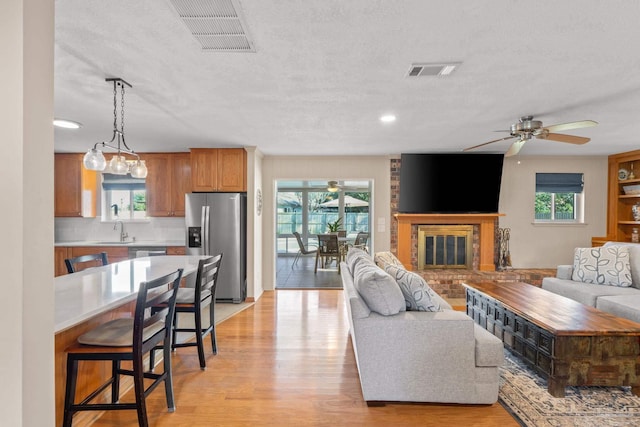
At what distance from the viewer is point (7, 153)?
2.74 ft

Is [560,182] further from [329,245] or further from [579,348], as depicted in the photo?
[329,245]

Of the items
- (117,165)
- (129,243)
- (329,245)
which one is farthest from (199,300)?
(329,245)

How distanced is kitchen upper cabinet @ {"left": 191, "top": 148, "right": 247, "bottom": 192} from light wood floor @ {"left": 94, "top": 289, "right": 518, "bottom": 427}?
2137mm

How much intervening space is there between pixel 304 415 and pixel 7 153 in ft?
6.97

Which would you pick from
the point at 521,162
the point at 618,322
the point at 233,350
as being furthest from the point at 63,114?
the point at 521,162

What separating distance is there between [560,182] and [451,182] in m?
2.04

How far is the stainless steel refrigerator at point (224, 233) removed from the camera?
482cm

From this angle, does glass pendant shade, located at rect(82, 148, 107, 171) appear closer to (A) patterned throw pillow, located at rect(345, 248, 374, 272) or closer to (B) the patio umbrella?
Answer: (A) patterned throw pillow, located at rect(345, 248, 374, 272)

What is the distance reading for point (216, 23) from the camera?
1731 millimetres

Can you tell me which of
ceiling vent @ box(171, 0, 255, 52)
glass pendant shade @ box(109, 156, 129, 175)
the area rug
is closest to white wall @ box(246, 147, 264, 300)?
glass pendant shade @ box(109, 156, 129, 175)

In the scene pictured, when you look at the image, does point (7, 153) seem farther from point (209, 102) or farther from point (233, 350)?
point (233, 350)

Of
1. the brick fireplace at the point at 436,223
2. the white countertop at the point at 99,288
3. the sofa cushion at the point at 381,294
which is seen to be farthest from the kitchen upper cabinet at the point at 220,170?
the sofa cushion at the point at 381,294

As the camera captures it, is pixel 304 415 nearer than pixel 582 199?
Yes

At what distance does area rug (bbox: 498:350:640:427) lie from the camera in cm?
210
